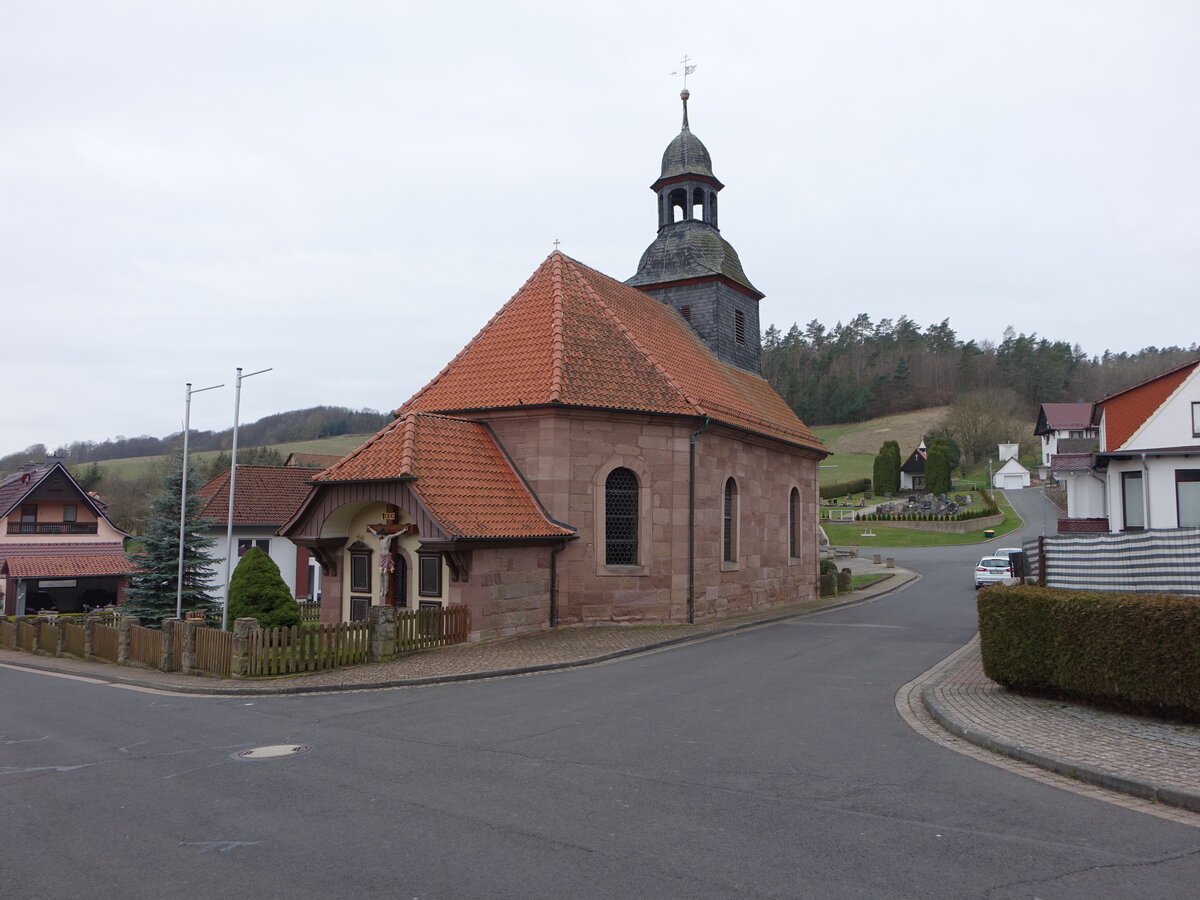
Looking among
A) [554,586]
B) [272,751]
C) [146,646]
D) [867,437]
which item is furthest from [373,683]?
[867,437]

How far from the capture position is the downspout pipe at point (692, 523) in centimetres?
2092

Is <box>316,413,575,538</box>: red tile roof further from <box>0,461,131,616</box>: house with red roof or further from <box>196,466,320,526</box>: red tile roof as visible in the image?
<box>0,461,131,616</box>: house with red roof

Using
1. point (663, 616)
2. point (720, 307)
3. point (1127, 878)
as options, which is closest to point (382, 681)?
point (663, 616)

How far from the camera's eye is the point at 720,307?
1144 inches

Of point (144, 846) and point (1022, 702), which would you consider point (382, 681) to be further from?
point (1022, 702)

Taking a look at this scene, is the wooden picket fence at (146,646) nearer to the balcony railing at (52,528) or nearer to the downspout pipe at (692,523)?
the downspout pipe at (692,523)

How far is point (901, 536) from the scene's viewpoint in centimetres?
6091

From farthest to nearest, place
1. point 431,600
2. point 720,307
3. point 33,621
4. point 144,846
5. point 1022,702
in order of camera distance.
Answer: point 720,307 → point 33,621 → point 431,600 → point 1022,702 → point 144,846

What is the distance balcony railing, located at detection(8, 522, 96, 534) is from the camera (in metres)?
42.8

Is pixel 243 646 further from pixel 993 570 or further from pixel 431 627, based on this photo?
pixel 993 570

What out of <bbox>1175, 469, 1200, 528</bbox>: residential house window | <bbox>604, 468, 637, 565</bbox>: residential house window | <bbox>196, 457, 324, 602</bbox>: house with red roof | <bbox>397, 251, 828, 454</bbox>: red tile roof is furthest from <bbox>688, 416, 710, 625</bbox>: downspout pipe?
<bbox>196, 457, 324, 602</bbox>: house with red roof

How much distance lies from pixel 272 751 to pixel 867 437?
11102 cm

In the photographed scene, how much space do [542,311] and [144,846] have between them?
57.5 feet

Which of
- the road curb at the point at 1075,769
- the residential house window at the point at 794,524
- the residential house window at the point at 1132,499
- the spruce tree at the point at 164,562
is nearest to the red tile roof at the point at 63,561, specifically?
the spruce tree at the point at 164,562
